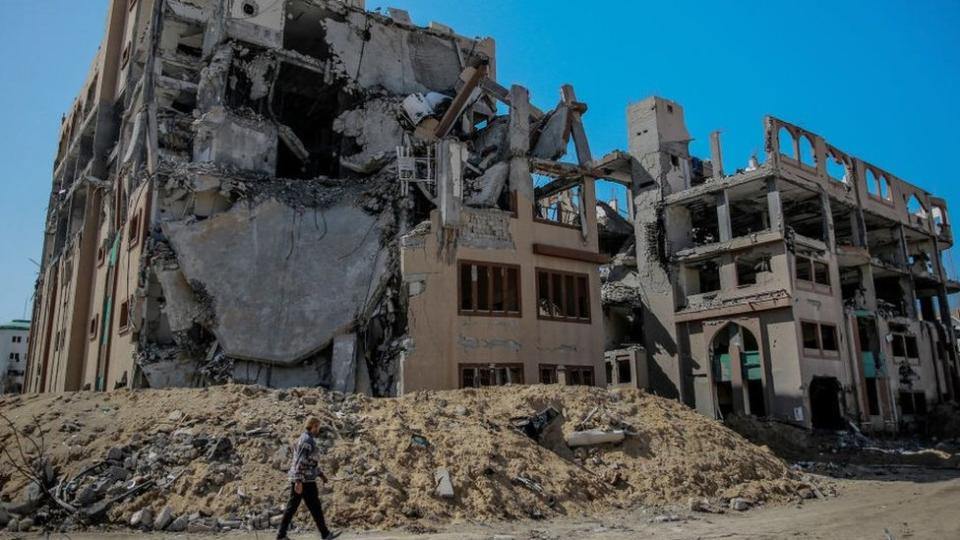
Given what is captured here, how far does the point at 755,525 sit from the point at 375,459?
6.74 m

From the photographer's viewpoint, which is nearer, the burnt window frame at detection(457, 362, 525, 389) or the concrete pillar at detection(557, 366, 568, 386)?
the burnt window frame at detection(457, 362, 525, 389)

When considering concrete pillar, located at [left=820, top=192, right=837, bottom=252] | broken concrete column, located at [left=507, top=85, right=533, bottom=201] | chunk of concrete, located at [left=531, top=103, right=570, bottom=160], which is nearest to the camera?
broken concrete column, located at [left=507, top=85, right=533, bottom=201]

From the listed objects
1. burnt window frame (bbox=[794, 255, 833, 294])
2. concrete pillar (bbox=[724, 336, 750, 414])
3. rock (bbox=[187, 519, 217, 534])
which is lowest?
rock (bbox=[187, 519, 217, 534])

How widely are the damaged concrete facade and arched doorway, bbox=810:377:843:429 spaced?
0.24ft

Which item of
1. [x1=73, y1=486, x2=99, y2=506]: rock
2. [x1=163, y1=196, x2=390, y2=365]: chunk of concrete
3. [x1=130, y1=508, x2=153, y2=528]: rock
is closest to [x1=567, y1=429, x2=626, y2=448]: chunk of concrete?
[x1=130, y1=508, x2=153, y2=528]: rock

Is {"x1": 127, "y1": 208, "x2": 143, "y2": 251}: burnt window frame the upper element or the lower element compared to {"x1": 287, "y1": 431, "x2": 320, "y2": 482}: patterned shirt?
upper

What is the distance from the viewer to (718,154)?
122 feet

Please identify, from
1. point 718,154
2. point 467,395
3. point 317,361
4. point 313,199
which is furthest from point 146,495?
point 718,154

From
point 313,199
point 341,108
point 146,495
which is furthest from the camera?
point 341,108

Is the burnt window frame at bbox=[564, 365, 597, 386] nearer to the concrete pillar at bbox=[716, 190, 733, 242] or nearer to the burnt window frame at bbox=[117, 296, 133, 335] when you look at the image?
the concrete pillar at bbox=[716, 190, 733, 242]

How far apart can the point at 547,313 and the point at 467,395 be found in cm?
949

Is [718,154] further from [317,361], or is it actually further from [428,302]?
[317,361]

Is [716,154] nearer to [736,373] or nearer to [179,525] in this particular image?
[736,373]

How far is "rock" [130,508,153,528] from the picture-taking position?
434 inches
